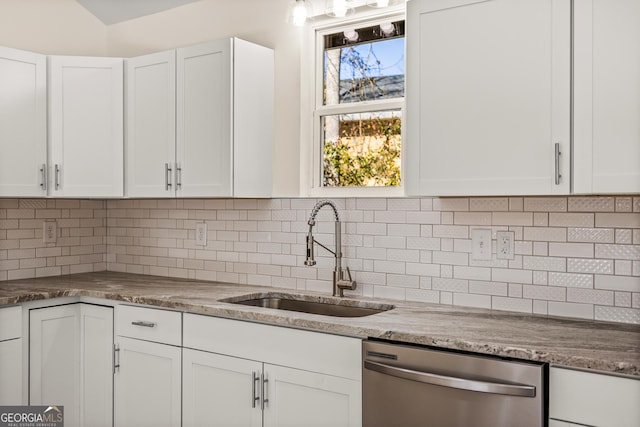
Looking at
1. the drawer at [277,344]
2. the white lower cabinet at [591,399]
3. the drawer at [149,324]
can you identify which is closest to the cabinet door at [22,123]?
the drawer at [149,324]

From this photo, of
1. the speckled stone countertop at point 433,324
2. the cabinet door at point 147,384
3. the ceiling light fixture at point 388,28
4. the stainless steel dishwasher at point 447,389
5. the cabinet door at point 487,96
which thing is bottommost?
the cabinet door at point 147,384

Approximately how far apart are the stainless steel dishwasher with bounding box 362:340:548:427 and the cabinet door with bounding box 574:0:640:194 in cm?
68

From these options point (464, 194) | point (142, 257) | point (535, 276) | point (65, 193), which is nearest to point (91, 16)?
point (65, 193)

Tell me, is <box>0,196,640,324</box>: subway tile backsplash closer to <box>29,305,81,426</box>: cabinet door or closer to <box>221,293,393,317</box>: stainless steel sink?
<box>221,293,393,317</box>: stainless steel sink

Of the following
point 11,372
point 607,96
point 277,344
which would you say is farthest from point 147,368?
point 607,96

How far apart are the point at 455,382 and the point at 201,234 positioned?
200 centimetres

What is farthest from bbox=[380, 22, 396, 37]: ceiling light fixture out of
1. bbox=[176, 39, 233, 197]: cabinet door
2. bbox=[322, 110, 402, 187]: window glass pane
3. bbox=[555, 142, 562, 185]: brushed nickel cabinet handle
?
bbox=[555, 142, 562, 185]: brushed nickel cabinet handle

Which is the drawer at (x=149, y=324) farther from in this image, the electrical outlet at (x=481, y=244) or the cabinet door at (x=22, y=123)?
the electrical outlet at (x=481, y=244)

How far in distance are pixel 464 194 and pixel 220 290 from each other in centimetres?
139

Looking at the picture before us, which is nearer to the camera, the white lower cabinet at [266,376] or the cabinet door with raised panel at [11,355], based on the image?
the white lower cabinet at [266,376]

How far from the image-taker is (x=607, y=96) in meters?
2.01

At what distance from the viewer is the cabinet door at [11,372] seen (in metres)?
2.85

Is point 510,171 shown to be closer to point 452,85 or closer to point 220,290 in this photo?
point 452,85

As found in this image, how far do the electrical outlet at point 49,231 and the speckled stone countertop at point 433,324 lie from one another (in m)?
0.45
